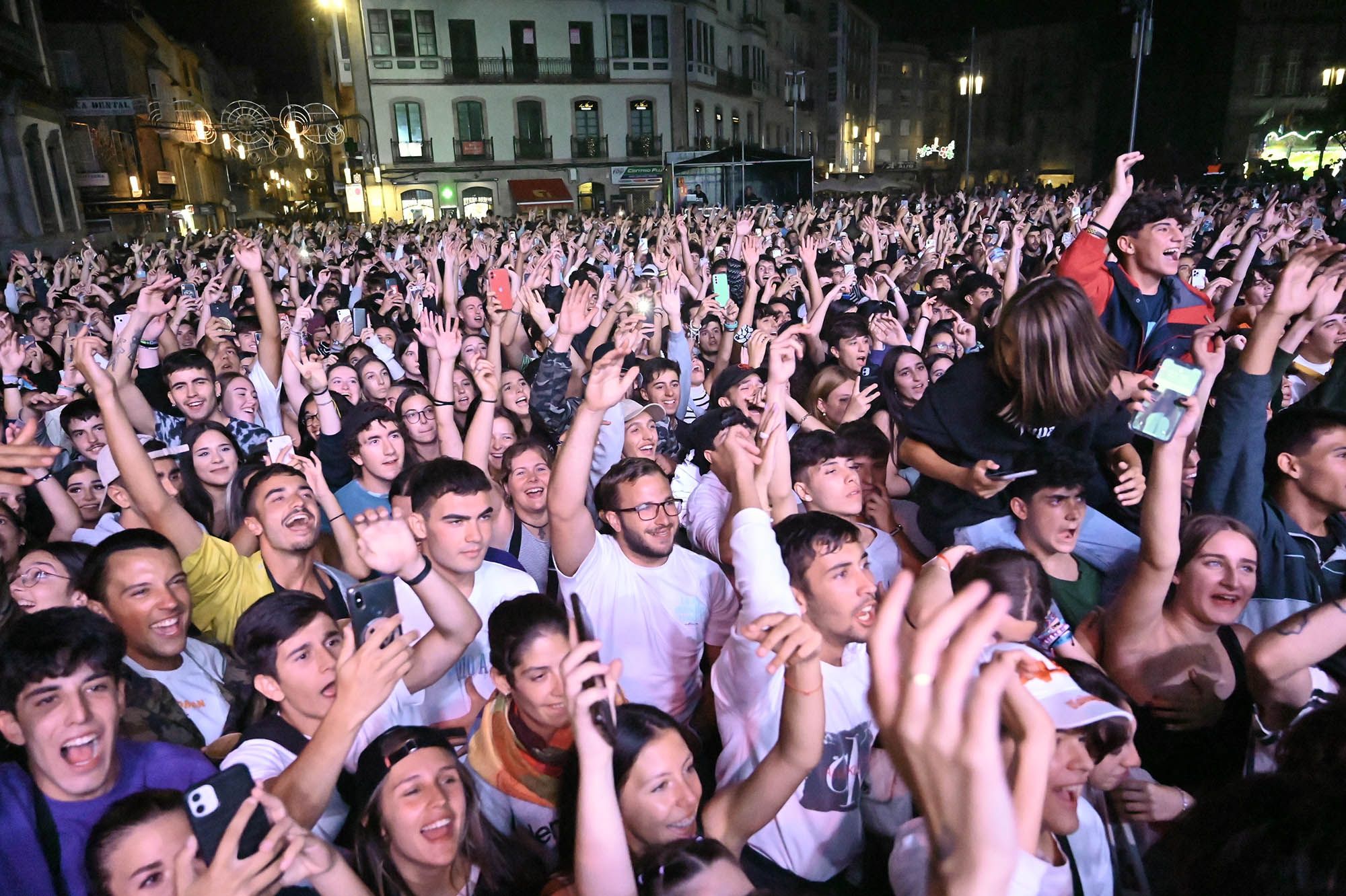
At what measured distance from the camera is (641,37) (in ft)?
121

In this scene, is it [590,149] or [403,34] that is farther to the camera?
[590,149]

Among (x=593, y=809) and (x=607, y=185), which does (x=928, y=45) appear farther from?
(x=593, y=809)

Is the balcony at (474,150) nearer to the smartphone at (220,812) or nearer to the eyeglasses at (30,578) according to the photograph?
the eyeglasses at (30,578)

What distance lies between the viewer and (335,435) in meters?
4.22

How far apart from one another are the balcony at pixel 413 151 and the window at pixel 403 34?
3554mm

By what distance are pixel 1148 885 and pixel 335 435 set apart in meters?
3.89

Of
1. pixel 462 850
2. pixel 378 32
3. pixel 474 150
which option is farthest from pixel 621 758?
pixel 378 32

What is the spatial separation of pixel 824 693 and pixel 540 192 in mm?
36304

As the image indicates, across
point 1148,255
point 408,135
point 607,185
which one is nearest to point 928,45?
point 607,185

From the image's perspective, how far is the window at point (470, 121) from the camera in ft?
118

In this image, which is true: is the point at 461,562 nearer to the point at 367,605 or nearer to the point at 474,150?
the point at 367,605

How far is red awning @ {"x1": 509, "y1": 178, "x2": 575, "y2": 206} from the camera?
35.6 meters

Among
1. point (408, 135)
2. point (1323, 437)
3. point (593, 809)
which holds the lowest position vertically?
point (593, 809)

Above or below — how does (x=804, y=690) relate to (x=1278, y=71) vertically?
below
